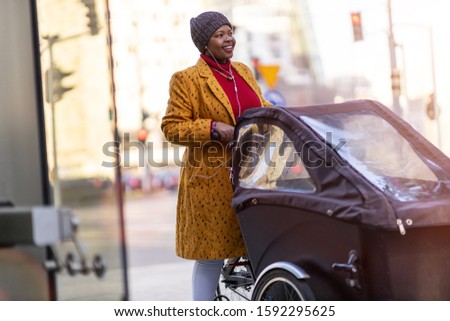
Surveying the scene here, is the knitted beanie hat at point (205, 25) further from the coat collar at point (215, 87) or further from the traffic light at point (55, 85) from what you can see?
the traffic light at point (55, 85)

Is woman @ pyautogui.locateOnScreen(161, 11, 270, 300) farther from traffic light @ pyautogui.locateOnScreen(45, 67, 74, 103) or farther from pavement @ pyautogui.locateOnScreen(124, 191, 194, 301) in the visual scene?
traffic light @ pyautogui.locateOnScreen(45, 67, 74, 103)

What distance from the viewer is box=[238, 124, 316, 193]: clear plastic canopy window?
4.45m

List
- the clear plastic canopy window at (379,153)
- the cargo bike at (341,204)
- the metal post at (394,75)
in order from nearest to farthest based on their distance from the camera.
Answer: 1. the cargo bike at (341,204)
2. the clear plastic canopy window at (379,153)
3. the metal post at (394,75)

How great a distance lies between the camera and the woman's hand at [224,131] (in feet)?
16.2

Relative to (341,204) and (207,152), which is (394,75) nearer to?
(207,152)

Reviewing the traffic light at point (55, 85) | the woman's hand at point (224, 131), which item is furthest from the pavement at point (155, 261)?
the woman's hand at point (224, 131)

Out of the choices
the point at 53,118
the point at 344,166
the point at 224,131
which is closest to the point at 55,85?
the point at 53,118

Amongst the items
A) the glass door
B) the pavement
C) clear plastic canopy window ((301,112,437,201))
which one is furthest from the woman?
the glass door

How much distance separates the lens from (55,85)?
281 centimetres

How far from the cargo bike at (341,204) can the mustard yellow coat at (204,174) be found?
0.81ft

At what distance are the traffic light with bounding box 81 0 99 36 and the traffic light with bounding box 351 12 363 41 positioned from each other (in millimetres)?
17843

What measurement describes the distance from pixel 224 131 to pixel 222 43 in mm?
466
